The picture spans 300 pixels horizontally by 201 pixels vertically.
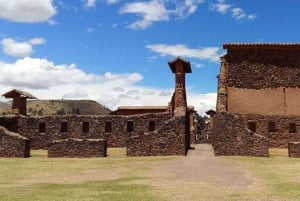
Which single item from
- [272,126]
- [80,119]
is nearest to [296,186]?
[272,126]

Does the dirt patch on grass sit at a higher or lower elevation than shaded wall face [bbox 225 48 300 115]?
lower

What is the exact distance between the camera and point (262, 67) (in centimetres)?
3731

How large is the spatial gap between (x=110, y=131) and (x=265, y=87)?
1460 cm

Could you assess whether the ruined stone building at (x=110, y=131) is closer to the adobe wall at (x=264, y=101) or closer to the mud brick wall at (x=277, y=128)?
the adobe wall at (x=264, y=101)

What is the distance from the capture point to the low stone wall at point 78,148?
30531 millimetres

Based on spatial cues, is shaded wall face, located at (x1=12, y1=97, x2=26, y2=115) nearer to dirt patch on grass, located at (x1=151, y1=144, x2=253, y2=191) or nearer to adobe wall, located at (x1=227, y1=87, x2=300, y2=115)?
adobe wall, located at (x1=227, y1=87, x2=300, y2=115)

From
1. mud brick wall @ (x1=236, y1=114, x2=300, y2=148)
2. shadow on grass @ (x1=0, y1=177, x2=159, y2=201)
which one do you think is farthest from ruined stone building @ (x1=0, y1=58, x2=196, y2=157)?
shadow on grass @ (x1=0, y1=177, x2=159, y2=201)

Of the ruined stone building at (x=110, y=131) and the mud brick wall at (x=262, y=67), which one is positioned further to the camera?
the mud brick wall at (x=262, y=67)

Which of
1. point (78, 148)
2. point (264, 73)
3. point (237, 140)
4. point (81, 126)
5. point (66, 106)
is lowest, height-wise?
point (78, 148)

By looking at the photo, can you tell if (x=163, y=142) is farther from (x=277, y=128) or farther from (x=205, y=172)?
(x=277, y=128)

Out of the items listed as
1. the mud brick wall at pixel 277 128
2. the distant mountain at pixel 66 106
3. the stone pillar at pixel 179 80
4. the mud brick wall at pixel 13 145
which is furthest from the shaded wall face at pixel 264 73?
the distant mountain at pixel 66 106

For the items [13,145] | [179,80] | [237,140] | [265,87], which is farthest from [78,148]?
[265,87]

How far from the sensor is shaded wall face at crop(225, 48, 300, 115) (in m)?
36.9

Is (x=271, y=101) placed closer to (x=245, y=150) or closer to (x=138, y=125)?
(x=245, y=150)
